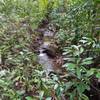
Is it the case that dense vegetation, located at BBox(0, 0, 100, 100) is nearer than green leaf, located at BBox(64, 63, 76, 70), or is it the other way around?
green leaf, located at BBox(64, 63, 76, 70)

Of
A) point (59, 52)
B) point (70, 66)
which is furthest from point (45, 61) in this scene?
point (70, 66)

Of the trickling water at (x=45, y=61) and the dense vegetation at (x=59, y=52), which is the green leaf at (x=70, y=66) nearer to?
the dense vegetation at (x=59, y=52)

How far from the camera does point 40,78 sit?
2740 millimetres

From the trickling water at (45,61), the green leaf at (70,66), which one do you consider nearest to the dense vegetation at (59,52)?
the green leaf at (70,66)

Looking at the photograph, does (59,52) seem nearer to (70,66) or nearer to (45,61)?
(45,61)

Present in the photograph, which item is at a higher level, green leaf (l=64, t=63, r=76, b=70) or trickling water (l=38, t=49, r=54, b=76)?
green leaf (l=64, t=63, r=76, b=70)

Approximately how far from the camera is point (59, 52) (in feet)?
16.9

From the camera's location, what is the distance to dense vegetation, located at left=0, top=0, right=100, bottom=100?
7.71 feet

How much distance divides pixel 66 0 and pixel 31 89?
5001 mm

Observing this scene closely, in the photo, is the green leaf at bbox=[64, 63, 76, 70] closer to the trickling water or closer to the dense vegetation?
the dense vegetation

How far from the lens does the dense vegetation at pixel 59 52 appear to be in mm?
2350

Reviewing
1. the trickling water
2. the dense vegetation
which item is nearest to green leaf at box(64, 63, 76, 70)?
the dense vegetation

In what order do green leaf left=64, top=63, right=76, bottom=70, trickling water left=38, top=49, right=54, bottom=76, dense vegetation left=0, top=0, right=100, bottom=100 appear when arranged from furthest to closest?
trickling water left=38, top=49, right=54, bottom=76 < dense vegetation left=0, top=0, right=100, bottom=100 < green leaf left=64, top=63, right=76, bottom=70

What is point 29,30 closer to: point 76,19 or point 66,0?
point 76,19
